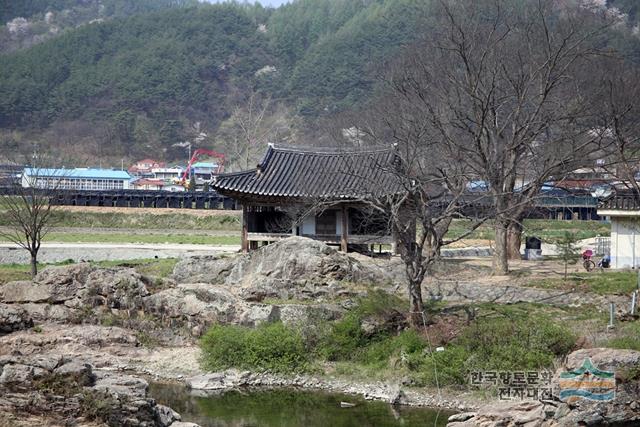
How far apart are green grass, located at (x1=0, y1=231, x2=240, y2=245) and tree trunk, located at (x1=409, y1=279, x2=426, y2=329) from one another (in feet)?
92.2

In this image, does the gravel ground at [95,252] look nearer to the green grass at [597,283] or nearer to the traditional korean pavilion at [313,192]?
the traditional korean pavilion at [313,192]

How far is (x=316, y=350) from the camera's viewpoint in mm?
24516

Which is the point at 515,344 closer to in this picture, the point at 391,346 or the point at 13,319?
the point at 391,346

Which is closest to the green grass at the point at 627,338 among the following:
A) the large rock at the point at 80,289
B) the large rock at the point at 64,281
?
the large rock at the point at 80,289

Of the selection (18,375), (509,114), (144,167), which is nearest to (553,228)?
(509,114)

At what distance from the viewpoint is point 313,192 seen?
32844mm

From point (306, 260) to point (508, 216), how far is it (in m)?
6.59

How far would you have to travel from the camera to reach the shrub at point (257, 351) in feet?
78.4

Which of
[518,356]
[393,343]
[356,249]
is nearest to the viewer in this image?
[518,356]

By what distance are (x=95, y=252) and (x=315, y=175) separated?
49.5 feet

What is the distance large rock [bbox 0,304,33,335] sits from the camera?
83.9 ft

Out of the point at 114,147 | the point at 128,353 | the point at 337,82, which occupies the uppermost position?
the point at 337,82

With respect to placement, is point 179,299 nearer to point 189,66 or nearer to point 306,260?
point 306,260

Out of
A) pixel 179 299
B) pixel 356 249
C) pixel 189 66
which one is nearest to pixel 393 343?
pixel 179 299
